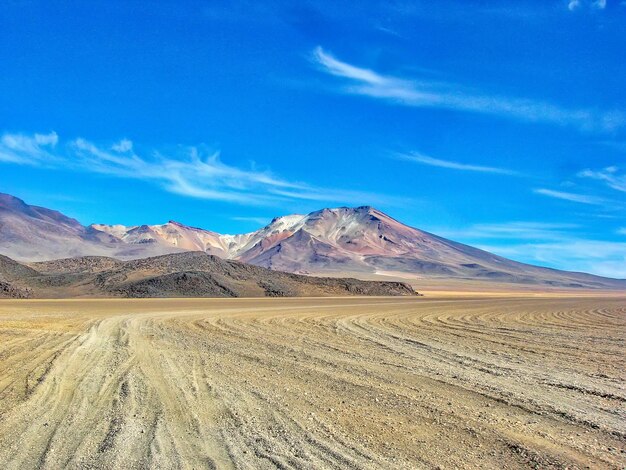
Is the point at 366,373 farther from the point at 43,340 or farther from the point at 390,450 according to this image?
the point at 43,340

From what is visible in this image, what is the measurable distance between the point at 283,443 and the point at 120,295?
6328 centimetres

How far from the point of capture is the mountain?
66750mm

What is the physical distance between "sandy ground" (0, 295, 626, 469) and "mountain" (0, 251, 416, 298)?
50.9m

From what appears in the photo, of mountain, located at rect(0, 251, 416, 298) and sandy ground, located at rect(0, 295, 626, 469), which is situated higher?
mountain, located at rect(0, 251, 416, 298)

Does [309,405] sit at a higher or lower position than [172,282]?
lower

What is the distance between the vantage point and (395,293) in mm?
88500

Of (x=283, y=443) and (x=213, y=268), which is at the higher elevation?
(x=213, y=268)

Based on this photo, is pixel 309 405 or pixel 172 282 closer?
pixel 309 405

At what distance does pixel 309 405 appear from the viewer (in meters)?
9.07

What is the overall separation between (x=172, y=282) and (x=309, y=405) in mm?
63068

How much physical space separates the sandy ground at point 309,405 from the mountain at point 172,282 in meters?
50.9

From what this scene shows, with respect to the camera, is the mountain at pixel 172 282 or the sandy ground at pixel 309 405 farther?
the mountain at pixel 172 282

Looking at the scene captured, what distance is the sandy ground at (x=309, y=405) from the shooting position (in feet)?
21.7

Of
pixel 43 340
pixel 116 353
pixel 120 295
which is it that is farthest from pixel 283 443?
pixel 120 295
